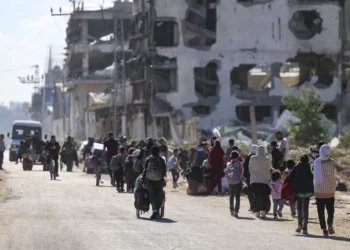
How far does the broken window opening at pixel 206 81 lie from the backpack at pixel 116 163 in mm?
44959

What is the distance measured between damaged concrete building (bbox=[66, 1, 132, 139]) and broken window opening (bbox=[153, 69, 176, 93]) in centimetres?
2225

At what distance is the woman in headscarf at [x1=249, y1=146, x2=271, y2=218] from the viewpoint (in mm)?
21875

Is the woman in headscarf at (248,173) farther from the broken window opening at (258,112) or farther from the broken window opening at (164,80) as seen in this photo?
the broken window opening at (258,112)

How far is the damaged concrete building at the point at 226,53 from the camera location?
75500 mm

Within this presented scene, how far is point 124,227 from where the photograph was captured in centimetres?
1834

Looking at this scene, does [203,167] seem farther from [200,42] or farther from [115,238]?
[200,42]

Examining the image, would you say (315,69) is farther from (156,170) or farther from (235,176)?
(156,170)

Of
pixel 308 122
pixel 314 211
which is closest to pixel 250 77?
pixel 308 122

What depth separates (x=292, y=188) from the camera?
62.7 ft

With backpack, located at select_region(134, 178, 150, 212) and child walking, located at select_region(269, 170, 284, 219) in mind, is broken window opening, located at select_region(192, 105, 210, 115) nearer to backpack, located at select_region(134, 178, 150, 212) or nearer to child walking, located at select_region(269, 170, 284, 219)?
child walking, located at select_region(269, 170, 284, 219)

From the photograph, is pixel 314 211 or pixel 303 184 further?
pixel 314 211

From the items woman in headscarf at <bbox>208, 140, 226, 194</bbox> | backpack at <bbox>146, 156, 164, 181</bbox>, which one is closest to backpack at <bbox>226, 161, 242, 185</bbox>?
backpack at <bbox>146, 156, 164, 181</bbox>

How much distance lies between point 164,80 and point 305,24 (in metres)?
12.0

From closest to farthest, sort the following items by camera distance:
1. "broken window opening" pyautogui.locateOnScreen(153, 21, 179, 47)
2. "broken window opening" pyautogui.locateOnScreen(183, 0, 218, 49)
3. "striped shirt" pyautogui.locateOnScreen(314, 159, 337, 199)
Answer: "striped shirt" pyautogui.locateOnScreen(314, 159, 337, 199), "broken window opening" pyautogui.locateOnScreen(183, 0, 218, 49), "broken window opening" pyautogui.locateOnScreen(153, 21, 179, 47)
